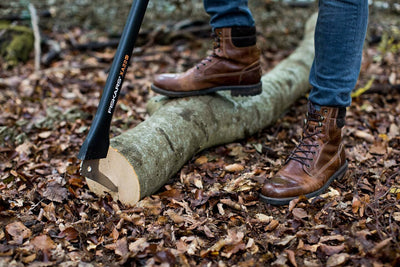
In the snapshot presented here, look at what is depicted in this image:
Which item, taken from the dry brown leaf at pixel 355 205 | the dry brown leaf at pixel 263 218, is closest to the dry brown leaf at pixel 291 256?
the dry brown leaf at pixel 263 218

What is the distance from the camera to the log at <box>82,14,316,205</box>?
2.01 m

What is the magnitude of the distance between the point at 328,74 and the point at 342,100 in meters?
0.19

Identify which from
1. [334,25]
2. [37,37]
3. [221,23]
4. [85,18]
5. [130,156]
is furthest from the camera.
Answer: [85,18]

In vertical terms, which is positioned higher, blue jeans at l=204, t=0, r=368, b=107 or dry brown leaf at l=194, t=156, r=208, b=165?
blue jeans at l=204, t=0, r=368, b=107

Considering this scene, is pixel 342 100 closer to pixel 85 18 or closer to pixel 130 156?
pixel 130 156

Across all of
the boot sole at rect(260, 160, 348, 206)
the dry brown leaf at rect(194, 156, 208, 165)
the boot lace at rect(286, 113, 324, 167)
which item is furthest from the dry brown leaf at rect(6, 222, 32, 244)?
the boot lace at rect(286, 113, 324, 167)

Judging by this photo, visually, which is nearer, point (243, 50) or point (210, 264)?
point (210, 264)

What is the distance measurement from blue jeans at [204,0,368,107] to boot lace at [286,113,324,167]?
0.13 meters

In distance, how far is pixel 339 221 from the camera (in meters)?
1.87

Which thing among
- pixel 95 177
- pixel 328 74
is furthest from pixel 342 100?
pixel 95 177

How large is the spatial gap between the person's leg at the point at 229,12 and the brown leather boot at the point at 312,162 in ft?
2.53

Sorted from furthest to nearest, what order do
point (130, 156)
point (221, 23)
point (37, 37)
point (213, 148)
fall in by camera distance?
point (37, 37) < point (213, 148) < point (221, 23) < point (130, 156)

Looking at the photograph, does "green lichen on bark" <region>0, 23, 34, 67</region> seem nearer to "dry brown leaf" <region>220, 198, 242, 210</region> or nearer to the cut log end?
the cut log end

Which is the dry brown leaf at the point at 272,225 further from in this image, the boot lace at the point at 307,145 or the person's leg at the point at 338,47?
the person's leg at the point at 338,47
